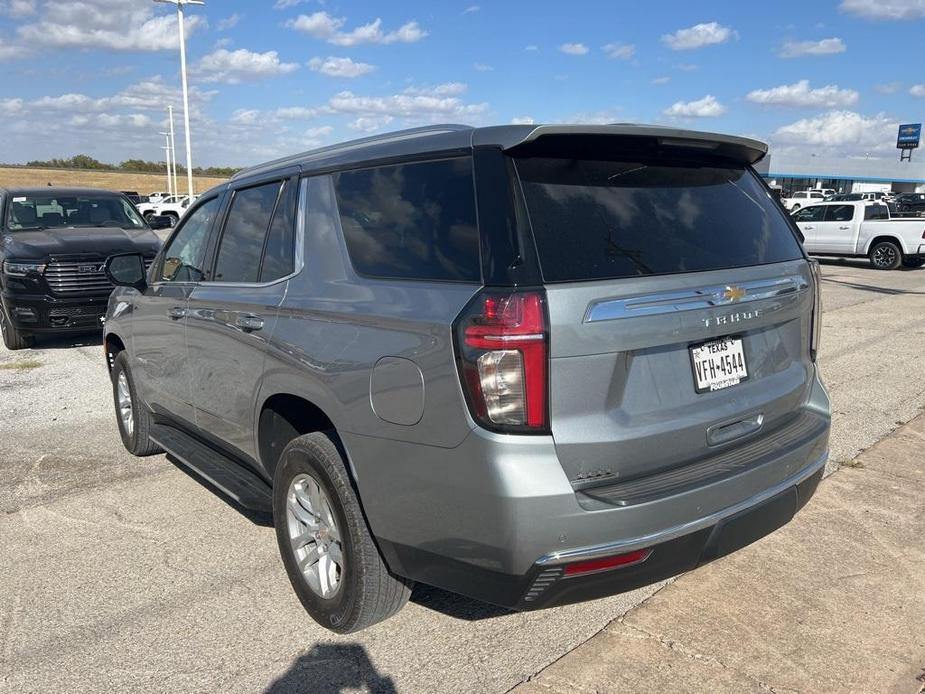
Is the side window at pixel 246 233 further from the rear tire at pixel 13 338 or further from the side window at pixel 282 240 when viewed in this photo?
the rear tire at pixel 13 338

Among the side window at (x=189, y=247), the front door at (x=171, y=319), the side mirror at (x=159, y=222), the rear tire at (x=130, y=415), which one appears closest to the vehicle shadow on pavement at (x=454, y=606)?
the front door at (x=171, y=319)

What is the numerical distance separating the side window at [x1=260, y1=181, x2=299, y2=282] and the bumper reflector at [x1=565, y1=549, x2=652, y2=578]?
1734mm

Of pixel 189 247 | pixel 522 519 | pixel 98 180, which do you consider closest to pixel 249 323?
pixel 189 247

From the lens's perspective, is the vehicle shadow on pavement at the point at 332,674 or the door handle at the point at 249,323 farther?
the door handle at the point at 249,323

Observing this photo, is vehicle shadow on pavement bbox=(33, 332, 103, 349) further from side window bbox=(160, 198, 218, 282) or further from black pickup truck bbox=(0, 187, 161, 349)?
side window bbox=(160, 198, 218, 282)

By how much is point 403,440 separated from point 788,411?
160 cm

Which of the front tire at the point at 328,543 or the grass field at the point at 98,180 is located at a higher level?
the grass field at the point at 98,180

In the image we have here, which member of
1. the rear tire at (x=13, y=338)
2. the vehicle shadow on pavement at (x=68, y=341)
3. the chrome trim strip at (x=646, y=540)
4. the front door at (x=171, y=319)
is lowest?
the vehicle shadow on pavement at (x=68, y=341)

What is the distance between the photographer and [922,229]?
18.7m

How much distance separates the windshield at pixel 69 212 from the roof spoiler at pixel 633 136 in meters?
8.92

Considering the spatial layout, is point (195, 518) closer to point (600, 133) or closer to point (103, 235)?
point (600, 133)

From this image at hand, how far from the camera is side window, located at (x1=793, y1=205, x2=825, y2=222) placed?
2052 cm

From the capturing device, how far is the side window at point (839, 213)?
1992 centimetres

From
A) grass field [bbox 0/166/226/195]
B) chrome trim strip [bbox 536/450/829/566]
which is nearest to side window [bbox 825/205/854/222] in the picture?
chrome trim strip [bbox 536/450/829/566]
